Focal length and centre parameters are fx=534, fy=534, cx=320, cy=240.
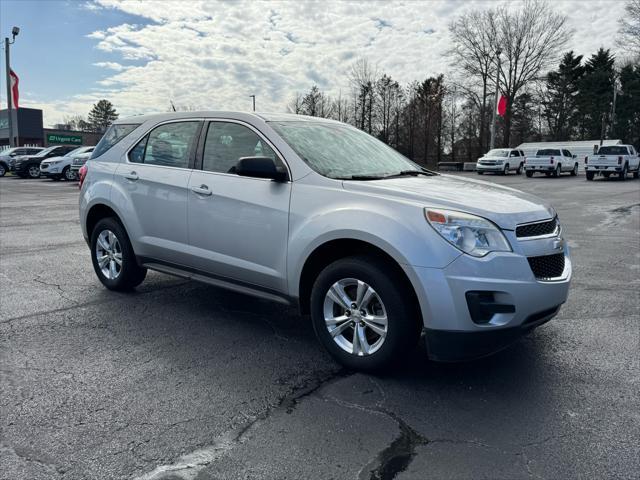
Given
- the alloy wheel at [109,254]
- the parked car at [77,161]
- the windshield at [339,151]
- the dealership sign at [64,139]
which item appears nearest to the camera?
the windshield at [339,151]

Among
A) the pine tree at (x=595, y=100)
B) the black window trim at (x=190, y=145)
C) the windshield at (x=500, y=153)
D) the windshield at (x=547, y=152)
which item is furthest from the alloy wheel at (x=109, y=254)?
the pine tree at (x=595, y=100)

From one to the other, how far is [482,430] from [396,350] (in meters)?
0.72

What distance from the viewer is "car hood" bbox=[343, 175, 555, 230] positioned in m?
3.41

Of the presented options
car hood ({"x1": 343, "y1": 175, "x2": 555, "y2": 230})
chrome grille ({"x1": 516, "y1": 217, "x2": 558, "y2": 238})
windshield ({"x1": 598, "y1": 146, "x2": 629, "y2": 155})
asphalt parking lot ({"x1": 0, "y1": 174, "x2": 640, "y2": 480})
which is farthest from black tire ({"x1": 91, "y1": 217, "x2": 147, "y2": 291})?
windshield ({"x1": 598, "y1": 146, "x2": 629, "y2": 155})

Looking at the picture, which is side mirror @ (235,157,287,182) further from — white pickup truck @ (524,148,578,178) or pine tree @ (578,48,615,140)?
pine tree @ (578,48,615,140)

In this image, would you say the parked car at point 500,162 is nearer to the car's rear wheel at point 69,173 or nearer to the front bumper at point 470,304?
the car's rear wheel at point 69,173

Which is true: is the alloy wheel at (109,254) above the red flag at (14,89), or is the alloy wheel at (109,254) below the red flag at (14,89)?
below

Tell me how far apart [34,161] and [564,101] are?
59.9 meters

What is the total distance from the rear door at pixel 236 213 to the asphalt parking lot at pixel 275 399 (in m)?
0.59

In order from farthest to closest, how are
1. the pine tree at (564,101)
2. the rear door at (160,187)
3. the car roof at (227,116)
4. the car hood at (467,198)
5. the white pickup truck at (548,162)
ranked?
the pine tree at (564,101) < the white pickup truck at (548,162) < the rear door at (160,187) < the car roof at (227,116) < the car hood at (467,198)

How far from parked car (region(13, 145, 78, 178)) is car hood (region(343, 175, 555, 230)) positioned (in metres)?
28.7

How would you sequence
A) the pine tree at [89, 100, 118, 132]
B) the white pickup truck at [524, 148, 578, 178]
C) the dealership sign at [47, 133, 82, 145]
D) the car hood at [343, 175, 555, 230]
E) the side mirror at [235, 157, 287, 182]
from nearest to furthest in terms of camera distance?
1. the car hood at [343, 175, 555, 230]
2. the side mirror at [235, 157, 287, 182]
3. the white pickup truck at [524, 148, 578, 178]
4. the dealership sign at [47, 133, 82, 145]
5. the pine tree at [89, 100, 118, 132]

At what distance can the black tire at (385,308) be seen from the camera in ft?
11.2

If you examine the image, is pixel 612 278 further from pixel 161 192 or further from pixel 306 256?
pixel 161 192
